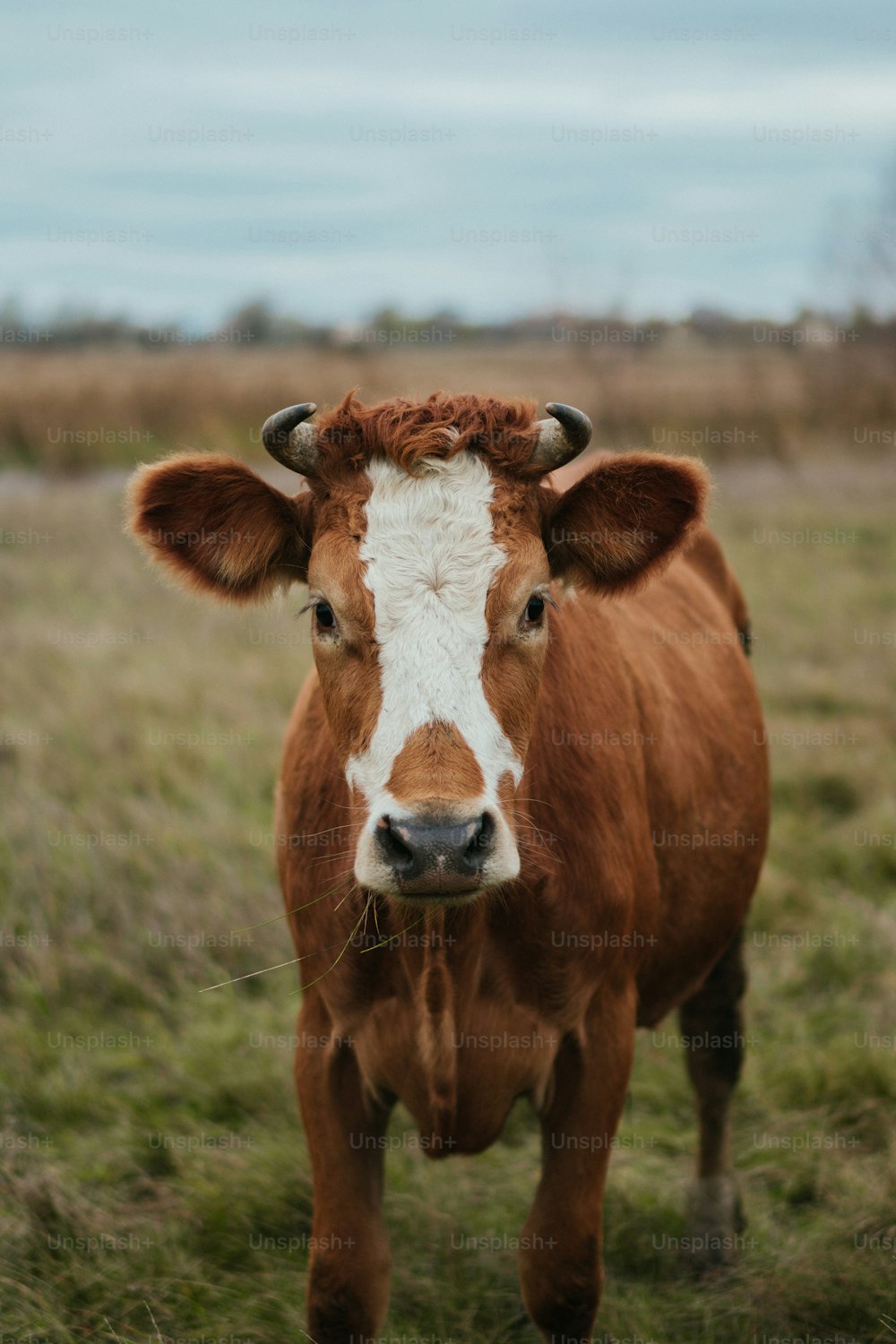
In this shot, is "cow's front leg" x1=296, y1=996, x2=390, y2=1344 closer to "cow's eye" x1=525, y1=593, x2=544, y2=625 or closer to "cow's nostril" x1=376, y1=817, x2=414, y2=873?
"cow's nostril" x1=376, y1=817, x2=414, y2=873

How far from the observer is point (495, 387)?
19.4 metres

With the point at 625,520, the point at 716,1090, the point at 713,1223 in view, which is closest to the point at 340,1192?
the point at 713,1223

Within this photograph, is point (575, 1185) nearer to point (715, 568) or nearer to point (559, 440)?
point (559, 440)

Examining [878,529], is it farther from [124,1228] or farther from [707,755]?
[124,1228]

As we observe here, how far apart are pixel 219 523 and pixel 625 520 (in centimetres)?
103

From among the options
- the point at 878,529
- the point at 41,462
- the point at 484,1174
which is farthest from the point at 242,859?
the point at 41,462

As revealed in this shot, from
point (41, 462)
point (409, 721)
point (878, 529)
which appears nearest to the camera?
point (409, 721)

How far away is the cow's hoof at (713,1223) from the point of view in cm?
420

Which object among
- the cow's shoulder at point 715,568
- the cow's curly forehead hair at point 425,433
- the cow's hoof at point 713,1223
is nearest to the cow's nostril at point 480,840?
the cow's curly forehead hair at point 425,433

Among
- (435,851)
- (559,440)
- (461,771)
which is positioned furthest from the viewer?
(559,440)

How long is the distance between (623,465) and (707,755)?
4.71 feet

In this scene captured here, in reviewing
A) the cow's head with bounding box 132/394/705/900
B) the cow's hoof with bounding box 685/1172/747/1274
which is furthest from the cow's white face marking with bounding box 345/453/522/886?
the cow's hoof with bounding box 685/1172/747/1274

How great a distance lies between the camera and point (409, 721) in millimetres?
2754

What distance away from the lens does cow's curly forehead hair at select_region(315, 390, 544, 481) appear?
10.0ft
